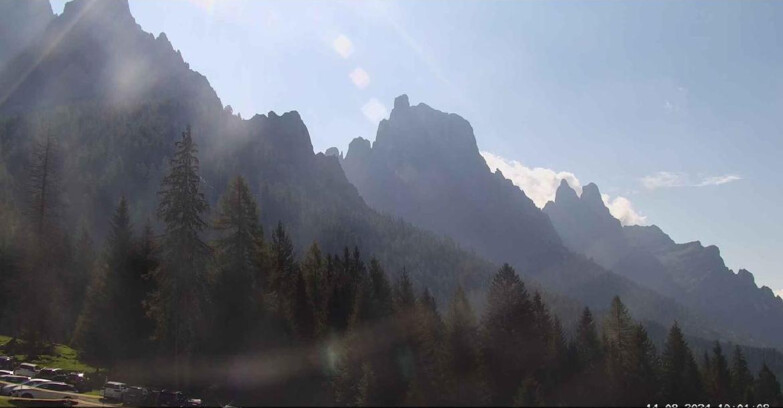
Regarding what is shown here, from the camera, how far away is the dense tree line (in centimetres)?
3912

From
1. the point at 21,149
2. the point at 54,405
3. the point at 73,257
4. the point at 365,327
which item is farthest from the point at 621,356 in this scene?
the point at 21,149

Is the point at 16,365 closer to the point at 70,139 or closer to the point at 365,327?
the point at 365,327

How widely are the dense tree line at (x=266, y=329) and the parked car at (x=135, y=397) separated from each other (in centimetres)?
243

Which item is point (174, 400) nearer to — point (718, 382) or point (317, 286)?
point (317, 286)

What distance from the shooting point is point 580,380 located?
53312 millimetres

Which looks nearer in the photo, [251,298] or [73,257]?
[251,298]

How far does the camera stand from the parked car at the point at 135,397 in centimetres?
4091

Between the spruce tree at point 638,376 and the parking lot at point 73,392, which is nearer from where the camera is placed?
the spruce tree at point 638,376

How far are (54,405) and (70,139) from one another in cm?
19191

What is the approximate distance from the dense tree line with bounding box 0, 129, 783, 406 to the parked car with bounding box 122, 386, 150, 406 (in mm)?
2433

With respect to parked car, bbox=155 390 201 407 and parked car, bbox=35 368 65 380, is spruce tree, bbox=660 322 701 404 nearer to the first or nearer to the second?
parked car, bbox=155 390 201 407

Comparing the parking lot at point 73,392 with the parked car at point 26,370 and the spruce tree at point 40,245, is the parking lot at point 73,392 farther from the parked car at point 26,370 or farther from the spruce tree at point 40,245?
the spruce tree at point 40,245

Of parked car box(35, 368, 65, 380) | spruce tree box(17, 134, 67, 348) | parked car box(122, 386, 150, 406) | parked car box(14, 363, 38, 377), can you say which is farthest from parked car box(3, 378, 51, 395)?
spruce tree box(17, 134, 67, 348)

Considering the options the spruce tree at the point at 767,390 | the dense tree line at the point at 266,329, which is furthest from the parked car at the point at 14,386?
the spruce tree at the point at 767,390
